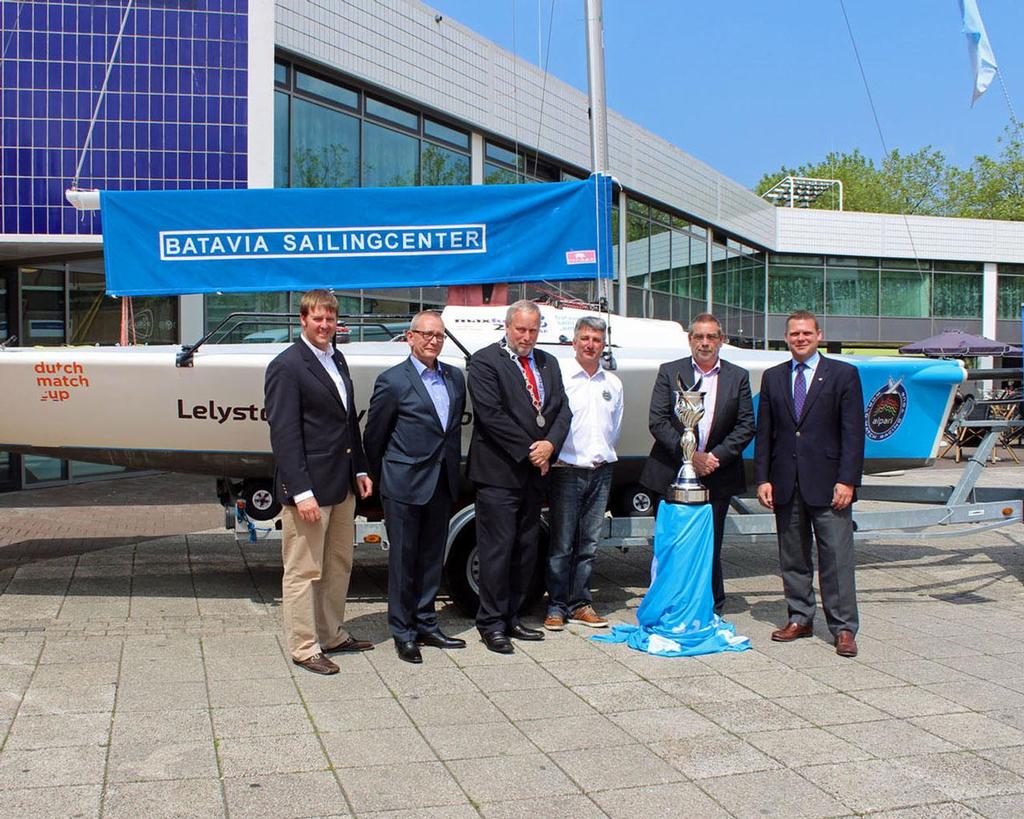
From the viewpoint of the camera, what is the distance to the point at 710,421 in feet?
19.5

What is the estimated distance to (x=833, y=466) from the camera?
18.6 feet

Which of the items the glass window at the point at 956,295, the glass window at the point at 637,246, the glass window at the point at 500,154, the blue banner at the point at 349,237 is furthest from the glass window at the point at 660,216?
the blue banner at the point at 349,237

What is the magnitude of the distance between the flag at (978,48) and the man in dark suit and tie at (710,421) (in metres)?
5.15

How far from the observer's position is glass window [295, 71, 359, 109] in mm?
12805

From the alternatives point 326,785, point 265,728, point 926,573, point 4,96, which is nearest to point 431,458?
point 265,728

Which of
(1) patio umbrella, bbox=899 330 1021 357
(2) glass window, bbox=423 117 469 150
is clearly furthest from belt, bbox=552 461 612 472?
(1) patio umbrella, bbox=899 330 1021 357

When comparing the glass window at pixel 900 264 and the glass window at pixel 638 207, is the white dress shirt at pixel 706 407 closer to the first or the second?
the glass window at pixel 638 207

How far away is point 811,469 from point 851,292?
2945 cm

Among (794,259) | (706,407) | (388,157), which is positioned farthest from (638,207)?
(706,407)

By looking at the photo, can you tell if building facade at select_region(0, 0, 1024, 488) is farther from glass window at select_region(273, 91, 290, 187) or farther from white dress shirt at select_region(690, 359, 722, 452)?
white dress shirt at select_region(690, 359, 722, 452)

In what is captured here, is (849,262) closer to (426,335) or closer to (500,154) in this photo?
(500,154)

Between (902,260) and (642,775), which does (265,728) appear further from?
(902,260)

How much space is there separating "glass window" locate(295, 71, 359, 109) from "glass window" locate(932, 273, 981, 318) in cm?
2575

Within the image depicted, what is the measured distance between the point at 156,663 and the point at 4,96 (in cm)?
774
